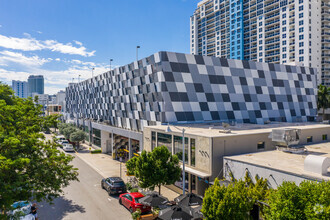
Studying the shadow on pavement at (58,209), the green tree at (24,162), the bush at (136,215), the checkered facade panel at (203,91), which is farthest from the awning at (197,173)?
the checkered facade panel at (203,91)

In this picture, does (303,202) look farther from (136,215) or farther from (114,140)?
(114,140)

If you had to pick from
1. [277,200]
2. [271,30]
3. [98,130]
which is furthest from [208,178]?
[271,30]

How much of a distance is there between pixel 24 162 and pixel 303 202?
14198mm

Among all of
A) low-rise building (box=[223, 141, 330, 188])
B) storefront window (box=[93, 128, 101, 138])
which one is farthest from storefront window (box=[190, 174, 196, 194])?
storefront window (box=[93, 128, 101, 138])

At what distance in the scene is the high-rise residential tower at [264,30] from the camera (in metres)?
73.1

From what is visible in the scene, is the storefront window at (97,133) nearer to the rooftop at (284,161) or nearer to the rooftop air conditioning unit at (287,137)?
the rooftop at (284,161)

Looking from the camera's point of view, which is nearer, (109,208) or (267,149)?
(109,208)

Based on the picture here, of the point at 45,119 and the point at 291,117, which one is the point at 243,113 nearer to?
the point at 291,117

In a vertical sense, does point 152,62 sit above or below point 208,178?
above

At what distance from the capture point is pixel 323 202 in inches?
339

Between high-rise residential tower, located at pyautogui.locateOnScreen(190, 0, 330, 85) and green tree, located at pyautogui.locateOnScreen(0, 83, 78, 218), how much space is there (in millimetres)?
55568

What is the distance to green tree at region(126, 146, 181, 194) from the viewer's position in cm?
2033

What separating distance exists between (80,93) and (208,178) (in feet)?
202

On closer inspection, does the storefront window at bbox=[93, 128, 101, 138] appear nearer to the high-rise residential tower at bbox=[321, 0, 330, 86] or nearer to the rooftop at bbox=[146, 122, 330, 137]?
the rooftop at bbox=[146, 122, 330, 137]
